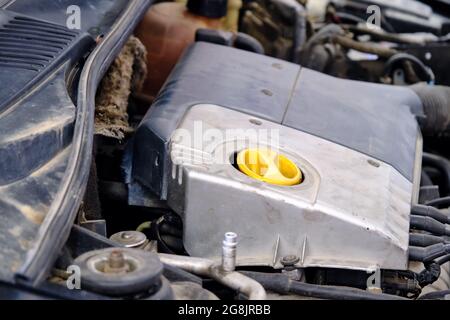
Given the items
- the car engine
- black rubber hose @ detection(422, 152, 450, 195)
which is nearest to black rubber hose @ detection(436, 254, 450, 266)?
the car engine

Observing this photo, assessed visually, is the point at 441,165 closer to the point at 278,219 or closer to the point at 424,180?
the point at 424,180

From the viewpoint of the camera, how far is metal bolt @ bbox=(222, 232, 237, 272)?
136 cm

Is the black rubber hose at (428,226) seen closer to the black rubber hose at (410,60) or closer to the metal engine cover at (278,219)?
the metal engine cover at (278,219)

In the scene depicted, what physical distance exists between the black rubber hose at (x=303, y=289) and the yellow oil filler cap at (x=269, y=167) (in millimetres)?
206

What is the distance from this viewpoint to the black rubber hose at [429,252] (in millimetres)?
1590

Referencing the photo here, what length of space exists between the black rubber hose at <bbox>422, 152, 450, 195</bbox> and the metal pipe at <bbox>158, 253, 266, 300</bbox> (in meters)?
1.24

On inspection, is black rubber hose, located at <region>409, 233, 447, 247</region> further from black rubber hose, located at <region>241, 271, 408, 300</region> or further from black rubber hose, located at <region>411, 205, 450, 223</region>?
black rubber hose, located at <region>241, 271, 408, 300</region>

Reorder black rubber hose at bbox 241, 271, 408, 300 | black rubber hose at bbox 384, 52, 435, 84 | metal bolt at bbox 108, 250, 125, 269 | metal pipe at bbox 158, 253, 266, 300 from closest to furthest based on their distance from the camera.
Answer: metal bolt at bbox 108, 250, 125, 269
metal pipe at bbox 158, 253, 266, 300
black rubber hose at bbox 241, 271, 408, 300
black rubber hose at bbox 384, 52, 435, 84

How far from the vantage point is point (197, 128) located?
171 centimetres

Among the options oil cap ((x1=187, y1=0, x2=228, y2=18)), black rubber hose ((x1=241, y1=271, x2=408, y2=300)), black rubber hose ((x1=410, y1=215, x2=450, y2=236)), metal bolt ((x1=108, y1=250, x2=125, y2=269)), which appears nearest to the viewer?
metal bolt ((x1=108, y1=250, x2=125, y2=269))

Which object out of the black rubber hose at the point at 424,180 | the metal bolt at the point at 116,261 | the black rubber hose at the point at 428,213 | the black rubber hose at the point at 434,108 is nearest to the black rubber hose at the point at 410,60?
the black rubber hose at the point at 434,108

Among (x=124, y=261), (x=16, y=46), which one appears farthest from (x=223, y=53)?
(x=124, y=261)

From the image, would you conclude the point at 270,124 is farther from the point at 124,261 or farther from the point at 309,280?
the point at 124,261

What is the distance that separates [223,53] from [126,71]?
30cm
